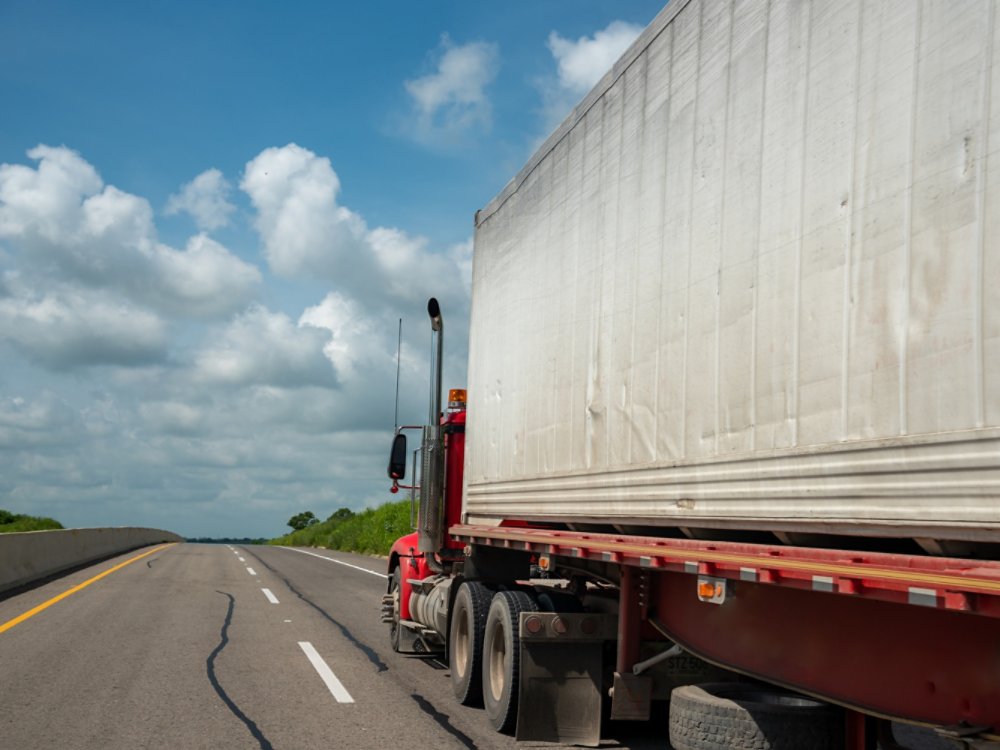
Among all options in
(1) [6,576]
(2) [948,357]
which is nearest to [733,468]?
(2) [948,357]

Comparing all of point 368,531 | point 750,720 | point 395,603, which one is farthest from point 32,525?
point 750,720

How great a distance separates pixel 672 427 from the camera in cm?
554

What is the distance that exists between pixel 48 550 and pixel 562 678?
19.9m

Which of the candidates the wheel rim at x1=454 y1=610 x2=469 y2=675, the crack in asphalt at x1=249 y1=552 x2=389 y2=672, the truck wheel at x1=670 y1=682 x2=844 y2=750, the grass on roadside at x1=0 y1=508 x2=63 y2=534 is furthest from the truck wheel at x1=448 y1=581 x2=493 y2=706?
the grass on roadside at x1=0 y1=508 x2=63 y2=534

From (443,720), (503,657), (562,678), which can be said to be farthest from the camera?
(443,720)

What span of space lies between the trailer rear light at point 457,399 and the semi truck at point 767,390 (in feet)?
8.95

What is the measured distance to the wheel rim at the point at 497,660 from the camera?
7.73m

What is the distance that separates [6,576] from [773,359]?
60.3 feet

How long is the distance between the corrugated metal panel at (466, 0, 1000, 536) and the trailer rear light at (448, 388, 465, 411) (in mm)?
3156

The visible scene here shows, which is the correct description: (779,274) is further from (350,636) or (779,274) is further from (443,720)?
(350,636)

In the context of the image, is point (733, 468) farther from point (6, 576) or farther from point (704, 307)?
point (6, 576)

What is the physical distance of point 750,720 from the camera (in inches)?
183

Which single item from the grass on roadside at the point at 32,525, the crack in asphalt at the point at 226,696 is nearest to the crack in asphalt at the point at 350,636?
A: the crack in asphalt at the point at 226,696

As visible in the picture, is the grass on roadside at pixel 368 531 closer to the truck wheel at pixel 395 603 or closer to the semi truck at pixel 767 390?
the truck wheel at pixel 395 603
